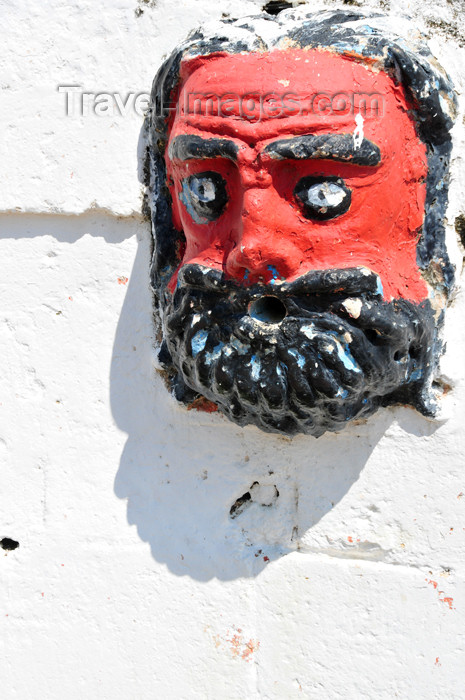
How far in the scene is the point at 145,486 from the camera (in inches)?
45.8

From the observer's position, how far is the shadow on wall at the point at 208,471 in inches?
42.6

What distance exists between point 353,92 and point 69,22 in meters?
0.60

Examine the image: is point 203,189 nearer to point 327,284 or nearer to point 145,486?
point 327,284

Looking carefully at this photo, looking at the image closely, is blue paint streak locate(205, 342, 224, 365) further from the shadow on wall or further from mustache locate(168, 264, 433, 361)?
the shadow on wall

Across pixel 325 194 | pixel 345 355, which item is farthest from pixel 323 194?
pixel 345 355

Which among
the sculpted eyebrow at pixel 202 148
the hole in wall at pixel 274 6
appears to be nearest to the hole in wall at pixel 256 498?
the sculpted eyebrow at pixel 202 148

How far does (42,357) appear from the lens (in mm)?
1205

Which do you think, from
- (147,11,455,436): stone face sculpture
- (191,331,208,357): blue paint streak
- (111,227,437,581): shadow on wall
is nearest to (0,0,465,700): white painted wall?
(111,227,437,581): shadow on wall

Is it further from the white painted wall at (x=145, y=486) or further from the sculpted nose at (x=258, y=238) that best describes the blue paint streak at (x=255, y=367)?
the white painted wall at (x=145, y=486)

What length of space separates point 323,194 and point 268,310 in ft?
0.56

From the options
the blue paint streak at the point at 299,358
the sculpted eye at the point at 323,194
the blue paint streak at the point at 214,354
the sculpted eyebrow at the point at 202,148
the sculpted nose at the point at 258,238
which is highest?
the sculpted eyebrow at the point at 202,148

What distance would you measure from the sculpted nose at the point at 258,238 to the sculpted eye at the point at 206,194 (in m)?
0.06

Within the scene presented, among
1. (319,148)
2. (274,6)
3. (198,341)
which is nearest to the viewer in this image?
(319,148)

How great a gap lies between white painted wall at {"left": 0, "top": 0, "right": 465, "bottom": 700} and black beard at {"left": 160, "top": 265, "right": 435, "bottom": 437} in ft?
0.61
